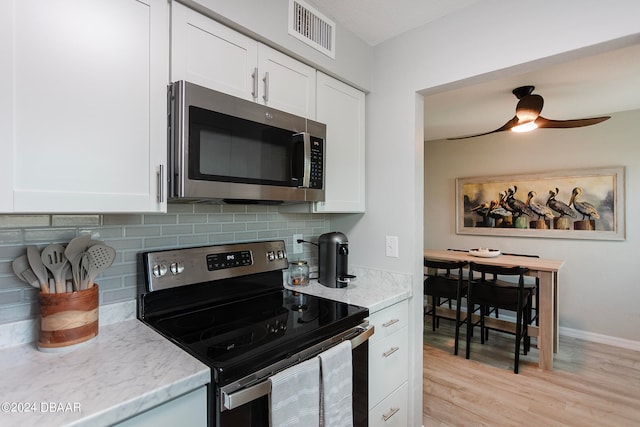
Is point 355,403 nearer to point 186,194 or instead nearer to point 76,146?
point 186,194

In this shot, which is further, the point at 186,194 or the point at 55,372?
the point at 186,194

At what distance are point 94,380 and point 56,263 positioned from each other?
450 mm

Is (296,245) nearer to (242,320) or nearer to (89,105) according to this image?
(242,320)

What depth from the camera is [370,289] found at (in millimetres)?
1838

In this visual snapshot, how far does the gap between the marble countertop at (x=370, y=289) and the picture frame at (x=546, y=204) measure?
9.16 feet

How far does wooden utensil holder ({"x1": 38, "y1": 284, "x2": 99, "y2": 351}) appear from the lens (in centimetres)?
101

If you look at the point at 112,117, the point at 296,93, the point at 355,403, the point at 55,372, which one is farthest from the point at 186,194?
the point at 355,403

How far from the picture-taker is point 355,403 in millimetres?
1407

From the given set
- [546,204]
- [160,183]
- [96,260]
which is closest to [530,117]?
[546,204]

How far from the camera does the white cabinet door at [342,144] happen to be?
1.78 meters

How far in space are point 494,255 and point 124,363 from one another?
355 cm

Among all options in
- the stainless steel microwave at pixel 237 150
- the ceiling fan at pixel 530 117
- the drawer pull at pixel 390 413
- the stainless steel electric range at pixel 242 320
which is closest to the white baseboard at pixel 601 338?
the ceiling fan at pixel 530 117

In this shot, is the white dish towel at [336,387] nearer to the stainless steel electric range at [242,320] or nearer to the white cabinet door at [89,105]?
the stainless steel electric range at [242,320]

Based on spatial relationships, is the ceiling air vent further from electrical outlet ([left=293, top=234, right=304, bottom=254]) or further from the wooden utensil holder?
the wooden utensil holder
